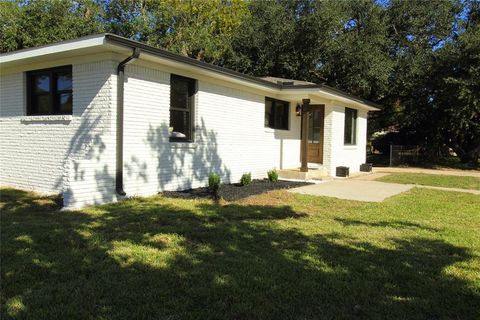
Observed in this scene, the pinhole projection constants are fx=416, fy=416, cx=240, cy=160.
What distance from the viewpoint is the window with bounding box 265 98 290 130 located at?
13648mm

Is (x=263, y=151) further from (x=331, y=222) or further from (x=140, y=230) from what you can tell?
(x=140, y=230)

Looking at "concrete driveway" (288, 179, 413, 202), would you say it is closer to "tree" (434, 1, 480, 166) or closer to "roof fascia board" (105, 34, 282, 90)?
"roof fascia board" (105, 34, 282, 90)

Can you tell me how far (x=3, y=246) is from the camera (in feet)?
16.0

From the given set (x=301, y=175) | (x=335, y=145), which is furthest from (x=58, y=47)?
(x=335, y=145)

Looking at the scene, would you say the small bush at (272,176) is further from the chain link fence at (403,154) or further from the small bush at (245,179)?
the chain link fence at (403,154)

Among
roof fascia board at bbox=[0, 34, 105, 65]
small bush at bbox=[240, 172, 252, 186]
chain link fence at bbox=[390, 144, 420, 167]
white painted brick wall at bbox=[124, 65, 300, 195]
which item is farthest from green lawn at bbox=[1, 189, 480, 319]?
chain link fence at bbox=[390, 144, 420, 167]

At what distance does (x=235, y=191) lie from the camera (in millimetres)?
10070

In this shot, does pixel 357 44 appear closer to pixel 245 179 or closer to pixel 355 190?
pixel 355 190

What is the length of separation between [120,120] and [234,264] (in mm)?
4724

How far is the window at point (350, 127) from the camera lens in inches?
657

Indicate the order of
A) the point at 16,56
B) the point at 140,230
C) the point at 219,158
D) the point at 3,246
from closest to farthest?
1. the point at 3,246
2. the point at 140,230
3. the point at 16,56
4. the point at 219,158

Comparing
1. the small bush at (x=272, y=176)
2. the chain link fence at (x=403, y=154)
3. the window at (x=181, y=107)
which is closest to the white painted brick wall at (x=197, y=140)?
the window at (x=181, y=107)

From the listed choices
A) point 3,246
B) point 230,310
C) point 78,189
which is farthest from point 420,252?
point 78,189

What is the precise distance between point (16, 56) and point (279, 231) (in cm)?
693
